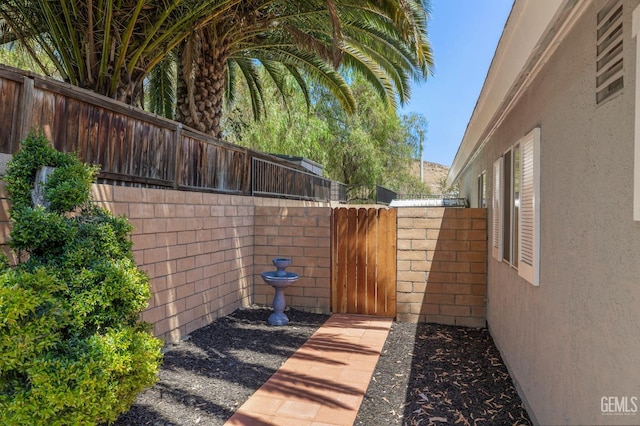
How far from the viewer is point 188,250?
229 inches

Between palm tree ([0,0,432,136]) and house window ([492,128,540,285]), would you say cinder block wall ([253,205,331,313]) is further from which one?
house window ([492,128,540,285])

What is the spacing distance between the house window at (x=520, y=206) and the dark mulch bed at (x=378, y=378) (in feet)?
4.16

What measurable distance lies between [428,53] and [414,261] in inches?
163

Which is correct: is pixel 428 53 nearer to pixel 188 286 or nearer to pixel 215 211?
pixel 215 211

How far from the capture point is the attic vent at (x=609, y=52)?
2.04m

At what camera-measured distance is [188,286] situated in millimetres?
5812

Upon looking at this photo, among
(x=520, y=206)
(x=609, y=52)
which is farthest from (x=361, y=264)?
(x=609, y=52)

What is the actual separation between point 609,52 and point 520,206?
226 centimetres

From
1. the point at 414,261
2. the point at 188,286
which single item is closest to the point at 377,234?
the point at 414,261

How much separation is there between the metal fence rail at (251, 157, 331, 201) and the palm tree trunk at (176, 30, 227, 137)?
127cm

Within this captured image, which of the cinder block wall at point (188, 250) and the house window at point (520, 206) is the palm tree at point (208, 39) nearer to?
the cinder block wall at point (188, 250)

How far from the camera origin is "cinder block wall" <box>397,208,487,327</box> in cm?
678

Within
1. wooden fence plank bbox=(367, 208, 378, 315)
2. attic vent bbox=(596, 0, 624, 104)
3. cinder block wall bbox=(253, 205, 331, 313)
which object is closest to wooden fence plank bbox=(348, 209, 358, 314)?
wooden fence plank bbox=(367, 208, 378, 315)

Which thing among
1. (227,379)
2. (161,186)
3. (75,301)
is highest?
(161,186)
